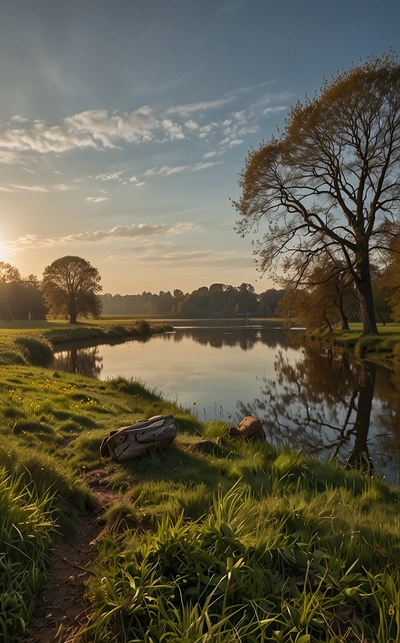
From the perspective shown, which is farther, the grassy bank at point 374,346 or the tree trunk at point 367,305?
the tree trunk at point 367,305

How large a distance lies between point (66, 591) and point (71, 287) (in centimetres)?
5886

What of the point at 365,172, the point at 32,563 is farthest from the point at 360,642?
the point at 365,172

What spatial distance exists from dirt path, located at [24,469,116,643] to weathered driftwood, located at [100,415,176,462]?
5.46ft

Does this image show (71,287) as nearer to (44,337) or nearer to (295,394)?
(44,337)

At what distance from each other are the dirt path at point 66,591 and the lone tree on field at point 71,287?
5712 centimetres

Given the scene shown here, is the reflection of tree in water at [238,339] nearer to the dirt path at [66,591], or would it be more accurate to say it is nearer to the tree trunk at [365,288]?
the tree trunk at [365,288]

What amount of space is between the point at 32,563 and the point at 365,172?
25.9m

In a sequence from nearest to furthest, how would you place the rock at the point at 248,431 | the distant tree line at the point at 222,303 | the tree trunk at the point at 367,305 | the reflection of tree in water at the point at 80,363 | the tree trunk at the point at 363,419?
1. the rock at the point at 248,431
2. the tree trunk at the point at 363,419
3. the reflection of tree in water at the point at 80,363
4. the tree trunk at the point at 367,305
5. the distant tree line at the point at 222,303

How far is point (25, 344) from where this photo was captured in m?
25.5

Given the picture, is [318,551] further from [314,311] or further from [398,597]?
[314,311]

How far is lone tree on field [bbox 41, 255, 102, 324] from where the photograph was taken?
2260 inches

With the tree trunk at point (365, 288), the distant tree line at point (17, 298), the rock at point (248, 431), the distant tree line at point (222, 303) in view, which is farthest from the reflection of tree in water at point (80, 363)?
the distant tree line at point (222, 303)

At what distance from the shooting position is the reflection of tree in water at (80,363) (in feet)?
71.6

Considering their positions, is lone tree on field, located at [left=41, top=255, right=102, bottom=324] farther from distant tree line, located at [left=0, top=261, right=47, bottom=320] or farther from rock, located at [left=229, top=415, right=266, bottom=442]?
rock, located at [left=229, top=415, right=266, bottom=442]
